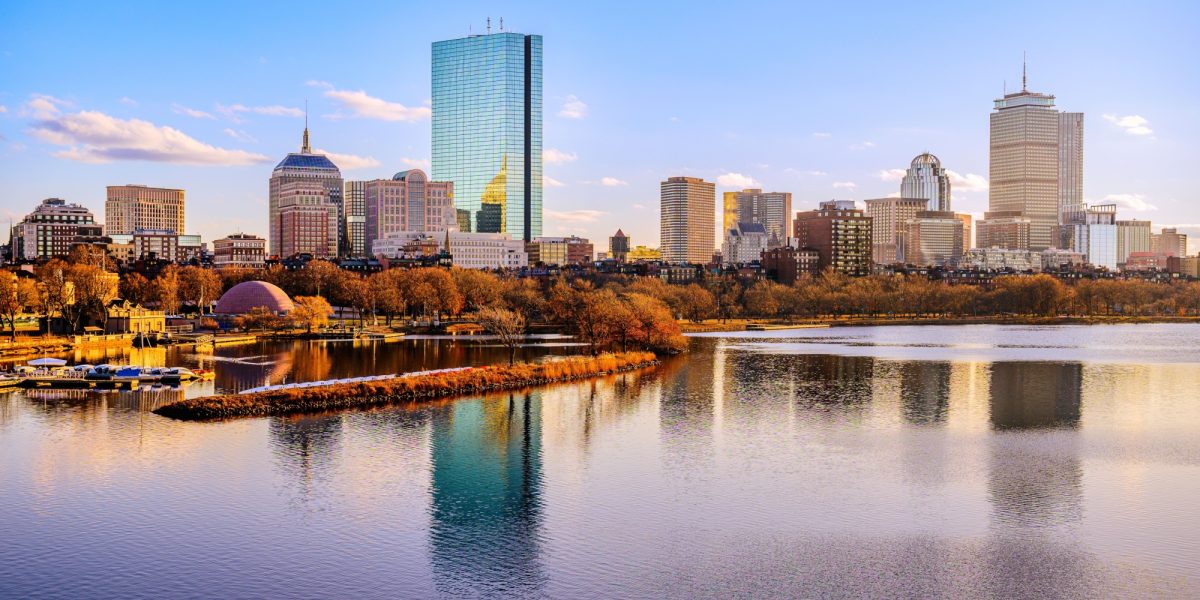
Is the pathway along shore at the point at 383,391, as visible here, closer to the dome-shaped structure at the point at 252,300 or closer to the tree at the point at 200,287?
the dome-shaped structure at the point at 252,300

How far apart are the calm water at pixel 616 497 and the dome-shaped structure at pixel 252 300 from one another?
63.8 metres

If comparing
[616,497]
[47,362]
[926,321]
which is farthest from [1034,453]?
[926,321]

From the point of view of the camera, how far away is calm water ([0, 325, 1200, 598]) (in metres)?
27.0

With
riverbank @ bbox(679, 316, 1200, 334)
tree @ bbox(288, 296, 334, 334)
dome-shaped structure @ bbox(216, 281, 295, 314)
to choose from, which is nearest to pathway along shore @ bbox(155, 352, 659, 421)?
tree @ bbox(288, 296, 334, 334)

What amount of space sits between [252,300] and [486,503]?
3738 inches

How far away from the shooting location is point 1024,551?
94.7 feet

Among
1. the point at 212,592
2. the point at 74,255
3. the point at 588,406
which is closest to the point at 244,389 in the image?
the point at 588,406

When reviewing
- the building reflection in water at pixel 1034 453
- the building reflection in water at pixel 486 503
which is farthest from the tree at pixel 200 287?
the building reflection in water at pixel 1034 453

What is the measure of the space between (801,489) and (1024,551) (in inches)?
324

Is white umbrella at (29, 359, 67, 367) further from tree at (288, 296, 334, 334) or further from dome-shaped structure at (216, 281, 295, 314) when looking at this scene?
dome-shaped structure at (216, 281, 295, 314)

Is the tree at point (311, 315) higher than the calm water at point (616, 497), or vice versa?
the tree at point (311, 315)

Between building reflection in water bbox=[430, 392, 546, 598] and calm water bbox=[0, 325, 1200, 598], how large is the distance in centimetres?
12

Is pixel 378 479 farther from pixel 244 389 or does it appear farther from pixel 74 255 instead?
pixel 74 255

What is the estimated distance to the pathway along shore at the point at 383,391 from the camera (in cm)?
4944
